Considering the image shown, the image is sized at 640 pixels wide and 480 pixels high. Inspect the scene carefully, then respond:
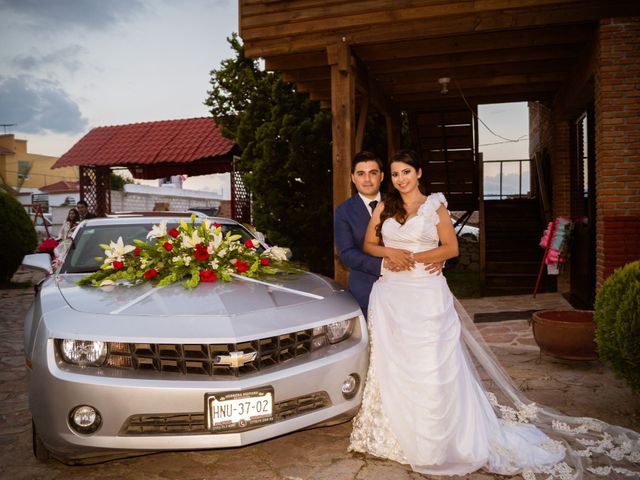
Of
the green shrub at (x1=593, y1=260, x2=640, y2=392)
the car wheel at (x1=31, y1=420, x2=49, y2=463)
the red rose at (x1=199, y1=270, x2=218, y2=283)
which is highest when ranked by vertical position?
the red rose at (x1=199, y1=270, x2=218, y2=283)

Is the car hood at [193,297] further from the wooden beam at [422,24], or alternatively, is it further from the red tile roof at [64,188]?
the red tile roof at [64,188]

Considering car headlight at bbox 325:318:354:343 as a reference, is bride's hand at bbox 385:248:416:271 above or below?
above

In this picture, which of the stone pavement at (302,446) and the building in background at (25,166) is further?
the building in background at (25,166)

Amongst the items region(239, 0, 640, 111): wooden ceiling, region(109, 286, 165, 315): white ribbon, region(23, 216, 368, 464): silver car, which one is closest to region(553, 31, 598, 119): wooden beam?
region(239, 0, 640, 111): wooden ceiling

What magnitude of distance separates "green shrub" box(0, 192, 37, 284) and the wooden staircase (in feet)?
33.2

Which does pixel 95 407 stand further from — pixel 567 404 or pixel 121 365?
pixel 567 404

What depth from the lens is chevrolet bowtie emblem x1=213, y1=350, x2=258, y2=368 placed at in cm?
264

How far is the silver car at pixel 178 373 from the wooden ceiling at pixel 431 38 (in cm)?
501

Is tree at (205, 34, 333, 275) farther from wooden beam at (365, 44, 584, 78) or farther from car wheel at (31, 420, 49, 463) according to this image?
car wheel at (31, 420, 49, 463)

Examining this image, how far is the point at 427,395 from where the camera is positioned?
9.95ft

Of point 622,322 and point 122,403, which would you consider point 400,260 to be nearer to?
point 622,322

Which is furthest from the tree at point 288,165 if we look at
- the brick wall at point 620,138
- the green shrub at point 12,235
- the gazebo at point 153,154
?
the brick wall at point 620,138

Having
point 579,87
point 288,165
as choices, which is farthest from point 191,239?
point 288,165

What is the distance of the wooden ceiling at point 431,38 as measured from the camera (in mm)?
6441
